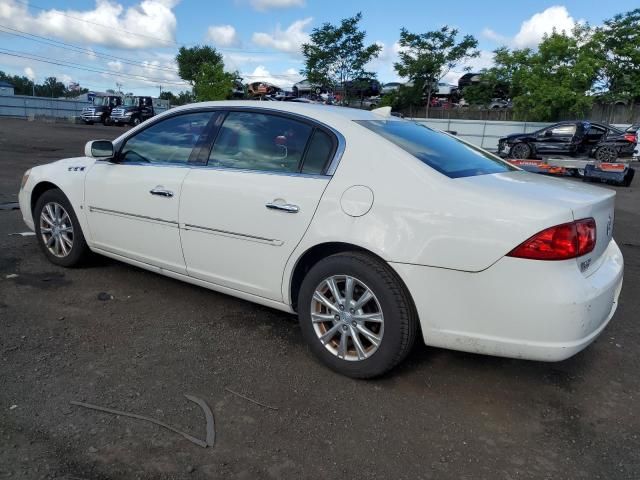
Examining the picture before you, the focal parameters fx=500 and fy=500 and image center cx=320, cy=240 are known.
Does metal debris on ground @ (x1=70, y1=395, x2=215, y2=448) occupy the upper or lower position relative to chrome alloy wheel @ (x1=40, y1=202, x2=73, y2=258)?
lower

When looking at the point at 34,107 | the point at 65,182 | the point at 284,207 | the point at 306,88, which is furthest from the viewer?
the point at 34,107

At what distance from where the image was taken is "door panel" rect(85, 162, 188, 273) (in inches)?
143

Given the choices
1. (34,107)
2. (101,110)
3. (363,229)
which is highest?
(101,110)

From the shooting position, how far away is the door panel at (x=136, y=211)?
3.62m

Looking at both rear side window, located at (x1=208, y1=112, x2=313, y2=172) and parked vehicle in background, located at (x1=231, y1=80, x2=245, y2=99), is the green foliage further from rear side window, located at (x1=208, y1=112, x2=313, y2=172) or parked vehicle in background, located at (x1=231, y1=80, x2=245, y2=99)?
rear side window, located at (x1=208, y1=112, x2=313, y2=172)

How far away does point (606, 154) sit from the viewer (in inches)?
634

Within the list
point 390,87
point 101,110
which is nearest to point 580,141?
point 390,87

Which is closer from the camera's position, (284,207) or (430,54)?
(284,207)

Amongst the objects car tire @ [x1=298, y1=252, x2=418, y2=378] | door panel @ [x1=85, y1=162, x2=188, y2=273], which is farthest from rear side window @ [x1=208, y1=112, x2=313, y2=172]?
car tire @ [x1=298, y1=252, x2=418, y2=378]

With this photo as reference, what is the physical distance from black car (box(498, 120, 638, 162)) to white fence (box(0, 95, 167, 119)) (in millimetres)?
34808

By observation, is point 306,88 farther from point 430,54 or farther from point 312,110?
point 312,110

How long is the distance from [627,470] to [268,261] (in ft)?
6.99

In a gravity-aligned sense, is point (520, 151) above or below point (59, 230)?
above

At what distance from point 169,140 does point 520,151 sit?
16.4 m
